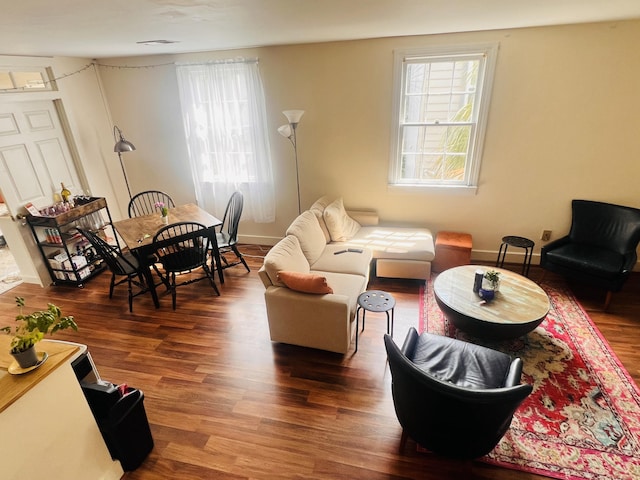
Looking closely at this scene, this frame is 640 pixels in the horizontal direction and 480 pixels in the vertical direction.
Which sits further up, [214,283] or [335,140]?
[335,140]

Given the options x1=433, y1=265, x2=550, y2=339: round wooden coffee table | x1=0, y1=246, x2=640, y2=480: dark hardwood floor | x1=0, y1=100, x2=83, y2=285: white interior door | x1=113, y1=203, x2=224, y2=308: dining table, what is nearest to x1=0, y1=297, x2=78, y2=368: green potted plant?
x1=0, y1=246, x2=640, y2=480: dark hardwood floor

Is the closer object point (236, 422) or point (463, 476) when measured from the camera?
point (463, 476)

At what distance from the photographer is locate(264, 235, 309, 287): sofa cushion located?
105 inches

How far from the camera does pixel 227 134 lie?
4234 mm

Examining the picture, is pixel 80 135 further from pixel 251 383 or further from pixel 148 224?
pixel 251 383

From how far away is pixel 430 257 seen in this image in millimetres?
3586

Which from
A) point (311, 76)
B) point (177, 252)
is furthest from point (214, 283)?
point (311, 76)

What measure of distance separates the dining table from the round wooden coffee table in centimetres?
235

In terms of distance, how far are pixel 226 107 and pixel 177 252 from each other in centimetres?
195

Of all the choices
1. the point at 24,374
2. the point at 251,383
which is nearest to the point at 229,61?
the point at 251,383

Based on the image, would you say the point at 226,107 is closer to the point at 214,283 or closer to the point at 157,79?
the point at 157,79

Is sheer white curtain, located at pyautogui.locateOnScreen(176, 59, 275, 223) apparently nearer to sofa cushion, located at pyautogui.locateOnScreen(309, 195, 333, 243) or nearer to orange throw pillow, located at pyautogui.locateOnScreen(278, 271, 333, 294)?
sofa cushion, located at pyautogui.locateOnScreen(309, 195, 333, 243)

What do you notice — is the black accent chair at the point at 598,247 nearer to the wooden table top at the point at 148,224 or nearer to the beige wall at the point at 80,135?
the wooden table top at the point at 148,224

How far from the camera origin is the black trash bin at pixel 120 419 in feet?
6.03
